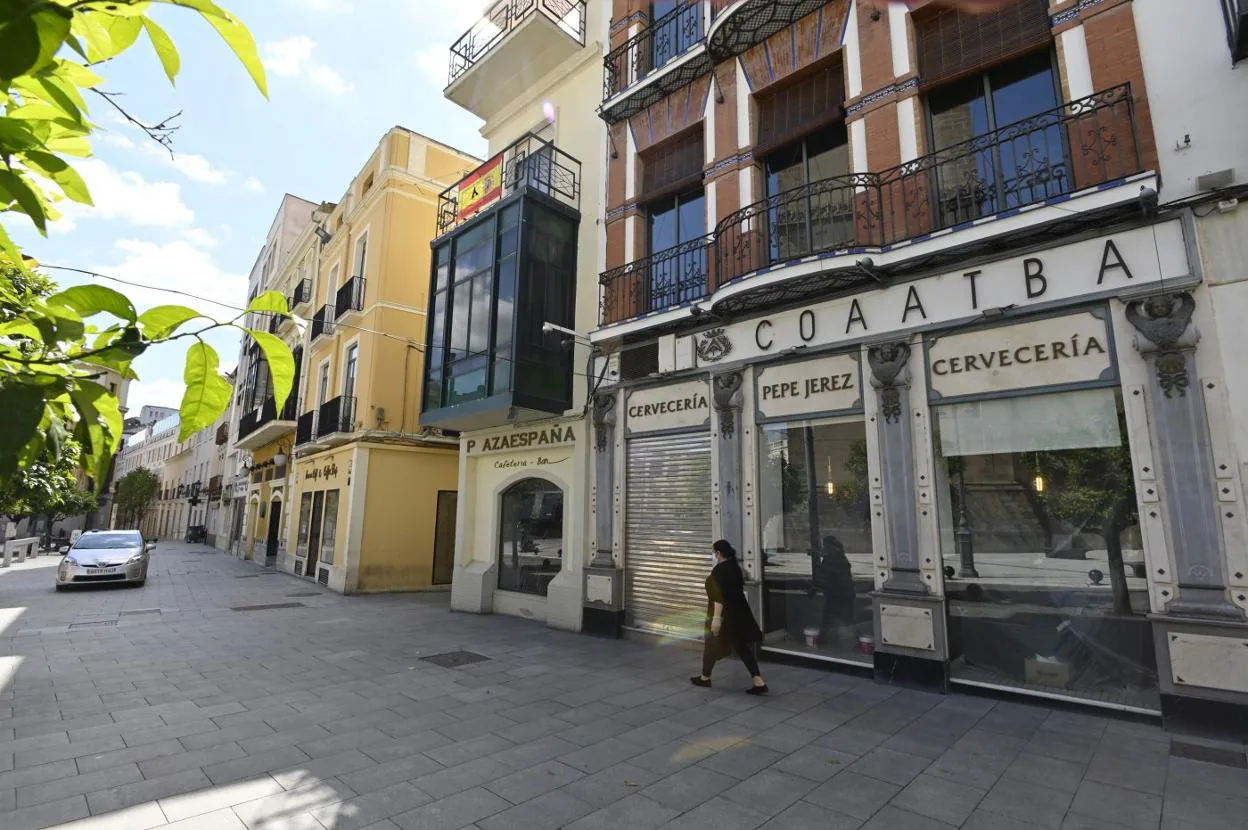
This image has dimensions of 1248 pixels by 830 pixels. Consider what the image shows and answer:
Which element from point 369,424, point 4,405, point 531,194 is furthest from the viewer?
point 369,424

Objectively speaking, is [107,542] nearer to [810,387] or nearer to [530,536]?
[530,536]

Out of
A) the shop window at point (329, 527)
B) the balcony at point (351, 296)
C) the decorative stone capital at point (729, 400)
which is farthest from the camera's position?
the balcony at point (351, 296)

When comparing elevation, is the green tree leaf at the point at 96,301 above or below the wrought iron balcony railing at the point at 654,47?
below

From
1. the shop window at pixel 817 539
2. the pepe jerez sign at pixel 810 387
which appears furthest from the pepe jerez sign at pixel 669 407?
the shop window at pixel 817 539

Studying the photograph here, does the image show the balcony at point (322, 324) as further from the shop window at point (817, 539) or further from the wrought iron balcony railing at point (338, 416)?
the shop window at point (817, 539)

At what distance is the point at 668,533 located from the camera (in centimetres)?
1007

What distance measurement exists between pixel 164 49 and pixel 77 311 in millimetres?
592

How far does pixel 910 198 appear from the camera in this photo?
7844mm

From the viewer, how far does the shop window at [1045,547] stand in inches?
246

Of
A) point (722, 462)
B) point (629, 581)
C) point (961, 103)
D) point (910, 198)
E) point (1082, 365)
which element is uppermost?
point (961, 103)

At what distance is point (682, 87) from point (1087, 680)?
1047cm

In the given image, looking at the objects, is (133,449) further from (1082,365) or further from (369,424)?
(1082,365)

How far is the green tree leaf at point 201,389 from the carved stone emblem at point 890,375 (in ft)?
24.6

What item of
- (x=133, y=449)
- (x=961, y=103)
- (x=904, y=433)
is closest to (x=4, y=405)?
(x=904, y=433)
